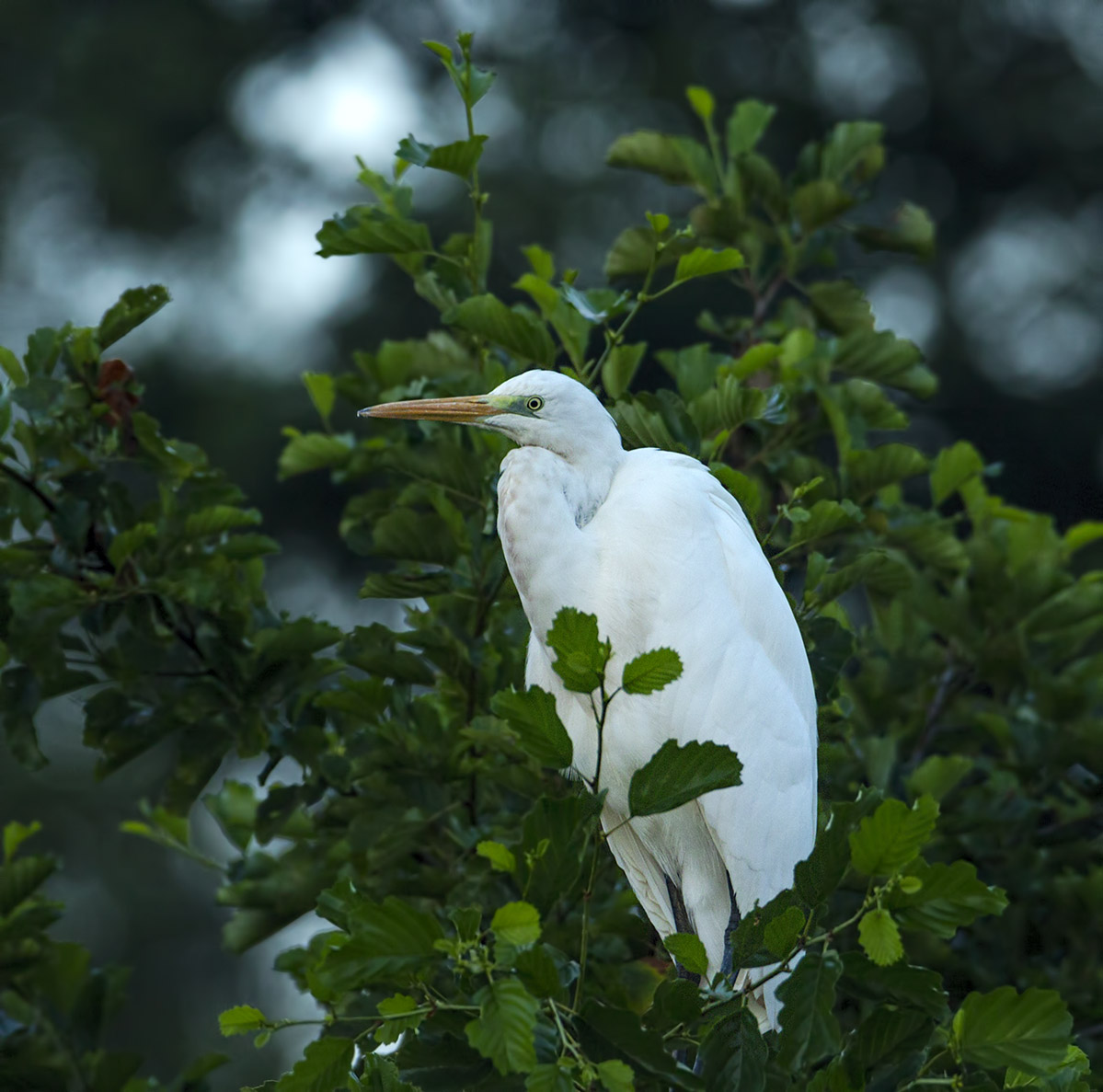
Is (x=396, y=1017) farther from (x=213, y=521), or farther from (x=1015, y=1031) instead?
(x=213, y=521)

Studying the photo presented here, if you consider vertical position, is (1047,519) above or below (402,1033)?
below

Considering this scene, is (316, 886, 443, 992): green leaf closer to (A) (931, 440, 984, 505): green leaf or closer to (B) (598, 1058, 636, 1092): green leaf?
(B) (598, 1058, 636, 1092): green leaf

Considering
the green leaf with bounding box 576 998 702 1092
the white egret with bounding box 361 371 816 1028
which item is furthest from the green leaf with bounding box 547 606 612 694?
the white egret with bounding box 361 371 816 1028

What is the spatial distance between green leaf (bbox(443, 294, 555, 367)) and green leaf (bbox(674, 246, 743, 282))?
277 mm

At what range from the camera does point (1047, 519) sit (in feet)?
9.50

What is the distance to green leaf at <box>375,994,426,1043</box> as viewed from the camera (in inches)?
52.9

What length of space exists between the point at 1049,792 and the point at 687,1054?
1.12m

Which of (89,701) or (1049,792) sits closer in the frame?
(89,701)

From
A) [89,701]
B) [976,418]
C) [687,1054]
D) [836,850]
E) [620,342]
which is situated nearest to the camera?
[836,850]

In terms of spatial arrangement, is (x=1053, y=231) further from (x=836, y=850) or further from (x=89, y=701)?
(x=836, y=850)

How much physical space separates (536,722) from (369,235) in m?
1.06

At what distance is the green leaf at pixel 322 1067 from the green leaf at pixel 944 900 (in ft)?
1.73

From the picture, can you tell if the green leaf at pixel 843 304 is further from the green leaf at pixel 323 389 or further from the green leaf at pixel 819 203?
the green leaf at pixel 323 389

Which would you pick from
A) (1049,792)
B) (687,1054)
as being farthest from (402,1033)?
(1049,792)
